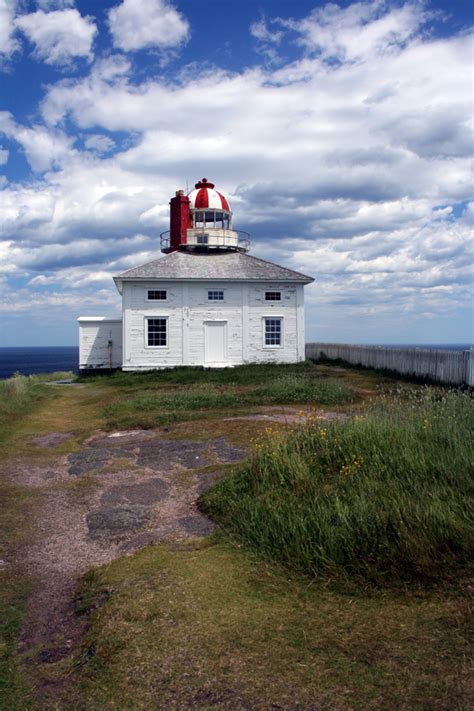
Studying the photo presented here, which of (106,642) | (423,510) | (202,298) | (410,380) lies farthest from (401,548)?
(202,298)

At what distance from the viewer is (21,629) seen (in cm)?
470

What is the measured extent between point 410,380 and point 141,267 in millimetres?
13419

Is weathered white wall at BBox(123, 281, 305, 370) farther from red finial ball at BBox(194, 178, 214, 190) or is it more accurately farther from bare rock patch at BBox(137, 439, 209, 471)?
bare rock patch at BBox(137, 439, 209, 471)

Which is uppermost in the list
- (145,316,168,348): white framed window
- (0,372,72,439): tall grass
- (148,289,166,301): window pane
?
(148,289,166,301): window pane

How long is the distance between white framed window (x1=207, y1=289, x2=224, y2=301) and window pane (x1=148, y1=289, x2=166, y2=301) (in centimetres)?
212

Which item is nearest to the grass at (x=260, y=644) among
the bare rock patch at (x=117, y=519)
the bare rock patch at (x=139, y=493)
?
the bare rock patch at (x=117, y=519)

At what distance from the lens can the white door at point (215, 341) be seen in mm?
28172

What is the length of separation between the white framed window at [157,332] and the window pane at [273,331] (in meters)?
4.88

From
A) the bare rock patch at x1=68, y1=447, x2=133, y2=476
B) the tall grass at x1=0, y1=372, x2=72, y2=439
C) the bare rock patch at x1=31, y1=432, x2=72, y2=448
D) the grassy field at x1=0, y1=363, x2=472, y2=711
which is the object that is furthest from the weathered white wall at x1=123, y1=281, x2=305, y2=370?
the grassy field at x1=0, y1=363, x2=472, y2=711

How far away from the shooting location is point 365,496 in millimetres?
6246

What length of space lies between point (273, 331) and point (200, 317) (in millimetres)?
3637

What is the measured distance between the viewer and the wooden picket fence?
62.8ft

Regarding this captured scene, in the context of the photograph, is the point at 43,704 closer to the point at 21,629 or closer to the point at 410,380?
the point at 21,629

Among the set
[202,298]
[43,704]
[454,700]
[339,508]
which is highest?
[202,298]
